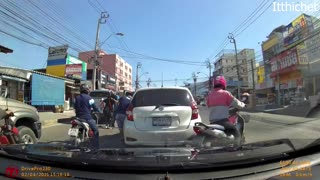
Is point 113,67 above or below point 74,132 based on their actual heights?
above

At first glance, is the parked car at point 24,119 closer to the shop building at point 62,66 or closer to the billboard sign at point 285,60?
the shop building at point 62,66

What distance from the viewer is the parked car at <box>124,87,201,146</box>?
6379 millimetres

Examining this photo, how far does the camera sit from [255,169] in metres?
2.64

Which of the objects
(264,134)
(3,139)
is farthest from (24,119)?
(264,134)

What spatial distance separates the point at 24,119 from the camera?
7590mm

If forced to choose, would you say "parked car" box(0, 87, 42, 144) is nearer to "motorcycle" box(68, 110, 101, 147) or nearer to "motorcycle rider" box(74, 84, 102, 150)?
"motorcycle" box(68, 110, 101, 147)

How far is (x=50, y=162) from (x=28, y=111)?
17.2ft

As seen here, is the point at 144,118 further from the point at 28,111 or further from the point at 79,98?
the point at 28,111

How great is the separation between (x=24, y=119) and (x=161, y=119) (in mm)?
Answer: 3188

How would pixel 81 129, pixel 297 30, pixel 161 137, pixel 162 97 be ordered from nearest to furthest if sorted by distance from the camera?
pixel 161 137 < pixel 162 97 < pixel 81 129 < pixel 297 30

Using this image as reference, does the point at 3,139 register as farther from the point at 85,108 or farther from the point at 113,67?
the point at 113,67

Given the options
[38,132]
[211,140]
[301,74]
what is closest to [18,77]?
[38,132]

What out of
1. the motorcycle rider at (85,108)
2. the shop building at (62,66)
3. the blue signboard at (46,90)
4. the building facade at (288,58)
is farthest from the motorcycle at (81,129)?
the shop building at (62,66)

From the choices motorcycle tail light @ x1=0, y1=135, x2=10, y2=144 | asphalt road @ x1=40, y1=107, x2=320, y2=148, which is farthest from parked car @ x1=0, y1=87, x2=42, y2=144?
motorcycle tail light @ x1=0, y1=135, x2=10, y2=144
